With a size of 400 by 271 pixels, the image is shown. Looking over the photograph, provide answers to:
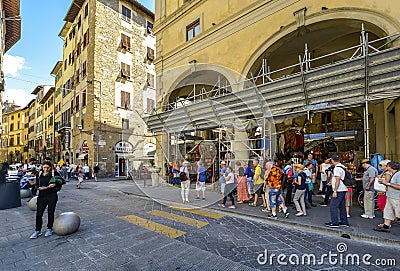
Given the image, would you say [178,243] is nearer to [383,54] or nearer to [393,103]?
[383,54]

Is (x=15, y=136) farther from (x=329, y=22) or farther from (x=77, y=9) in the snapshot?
(x=329, y=22)

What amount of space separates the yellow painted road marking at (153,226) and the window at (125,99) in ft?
67.7

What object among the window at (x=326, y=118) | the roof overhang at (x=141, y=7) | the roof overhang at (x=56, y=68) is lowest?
the window at (x=326, y=118)

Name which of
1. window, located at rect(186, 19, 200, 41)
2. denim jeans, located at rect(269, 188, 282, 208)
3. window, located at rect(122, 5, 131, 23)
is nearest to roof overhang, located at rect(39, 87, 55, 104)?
window, located at rect(122, 5, 131, 23)

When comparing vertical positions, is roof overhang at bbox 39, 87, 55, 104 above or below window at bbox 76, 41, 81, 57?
below

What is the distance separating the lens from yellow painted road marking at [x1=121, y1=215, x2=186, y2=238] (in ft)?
18.0

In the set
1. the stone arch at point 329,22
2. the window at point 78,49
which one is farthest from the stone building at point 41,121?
the stone arch at point 329,22

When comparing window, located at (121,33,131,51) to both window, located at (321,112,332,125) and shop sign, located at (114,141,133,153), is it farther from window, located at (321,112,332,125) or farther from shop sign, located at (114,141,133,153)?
window, located at (321,112,332,125)

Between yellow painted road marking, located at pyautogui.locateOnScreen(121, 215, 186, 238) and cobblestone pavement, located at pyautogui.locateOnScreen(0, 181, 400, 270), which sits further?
yellow painted road marking, located at pyautogui.locateOnScreen(121, 215, 186, 238)

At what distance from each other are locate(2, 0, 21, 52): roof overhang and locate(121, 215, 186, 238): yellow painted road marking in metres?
18.3

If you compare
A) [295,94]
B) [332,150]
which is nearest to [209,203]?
[295,94]

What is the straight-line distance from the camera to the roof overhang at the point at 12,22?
1884cm

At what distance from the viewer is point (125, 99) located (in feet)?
85.1

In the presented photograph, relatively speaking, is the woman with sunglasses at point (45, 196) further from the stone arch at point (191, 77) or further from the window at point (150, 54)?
the window at point (150, 54)
